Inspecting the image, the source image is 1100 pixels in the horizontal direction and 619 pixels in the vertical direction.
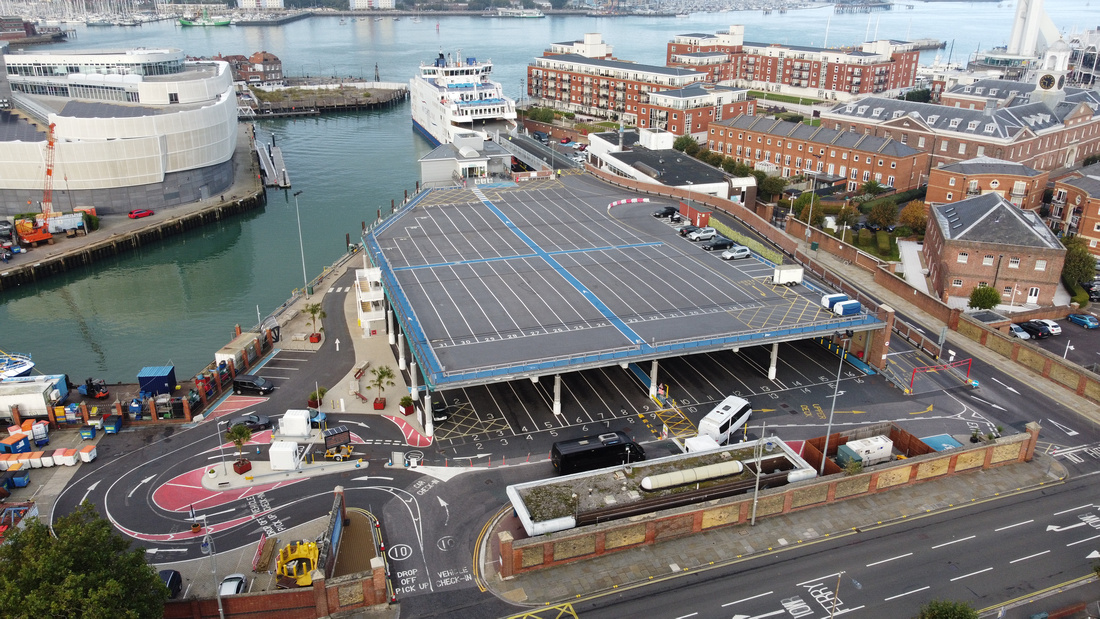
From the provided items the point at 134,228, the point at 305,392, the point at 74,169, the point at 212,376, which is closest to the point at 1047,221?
the point at 305,392

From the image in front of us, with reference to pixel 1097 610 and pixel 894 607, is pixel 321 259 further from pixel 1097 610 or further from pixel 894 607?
pixel 1097 610

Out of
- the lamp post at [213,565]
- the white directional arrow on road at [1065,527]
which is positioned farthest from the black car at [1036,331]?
the lamp post at [213,565]

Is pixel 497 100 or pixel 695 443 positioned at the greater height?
pixel 497 100

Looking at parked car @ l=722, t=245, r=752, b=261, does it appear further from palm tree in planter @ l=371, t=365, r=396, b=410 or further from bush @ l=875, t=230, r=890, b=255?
palm tree in planter @ l=371, t=365, r=396, b=410

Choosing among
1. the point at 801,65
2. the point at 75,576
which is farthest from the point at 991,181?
the point at 801,65

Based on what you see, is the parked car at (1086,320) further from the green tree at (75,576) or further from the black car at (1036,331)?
the green tree at (75,576)

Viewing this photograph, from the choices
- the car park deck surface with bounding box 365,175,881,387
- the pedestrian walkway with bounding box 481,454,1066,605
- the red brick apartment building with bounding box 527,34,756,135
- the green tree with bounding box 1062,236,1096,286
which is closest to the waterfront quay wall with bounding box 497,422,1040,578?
the pedestrian walkway with bounding box 481,454,1066,605

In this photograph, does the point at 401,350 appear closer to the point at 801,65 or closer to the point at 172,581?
the point at 172,581
